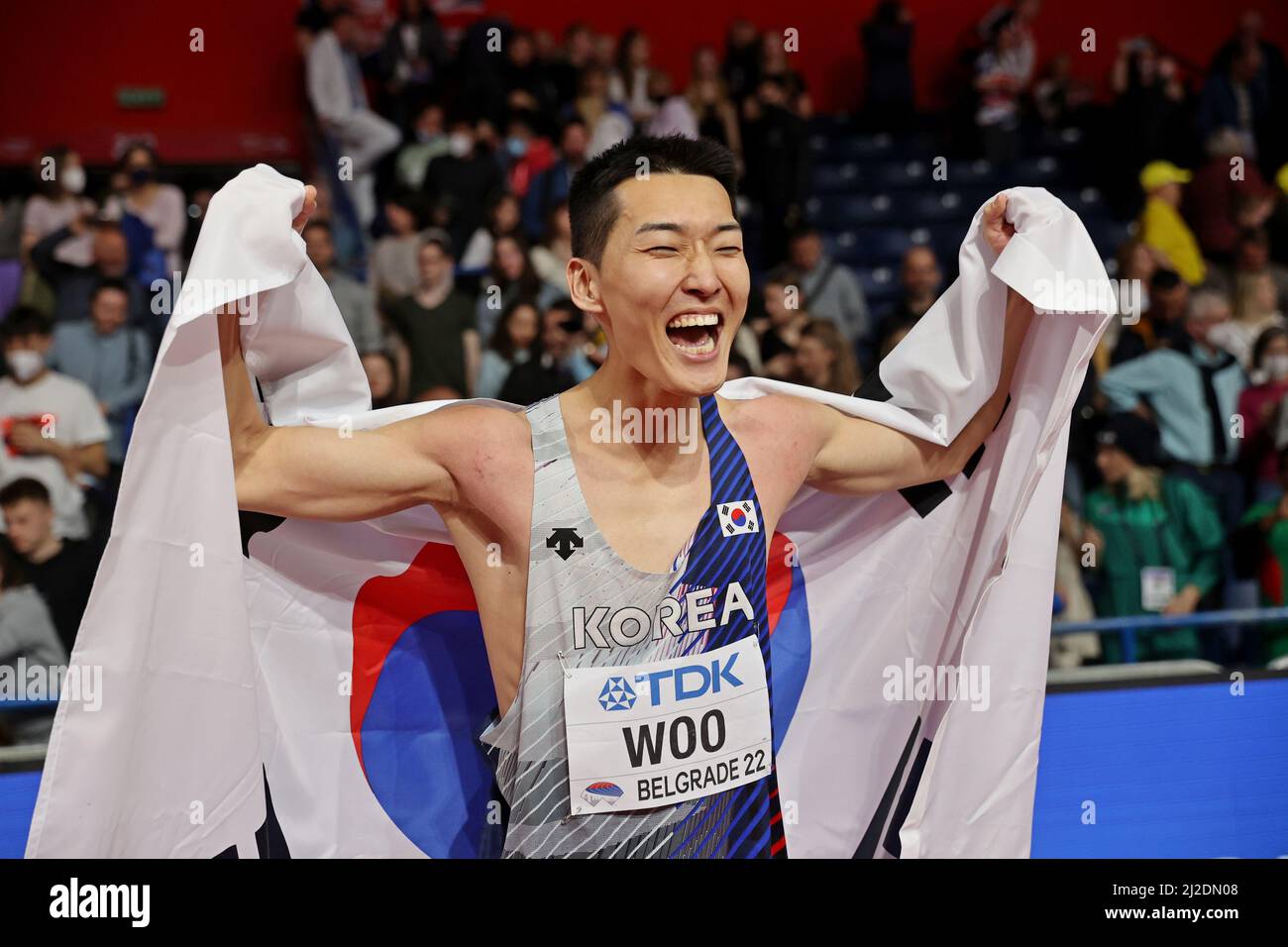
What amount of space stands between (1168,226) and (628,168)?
677 cm

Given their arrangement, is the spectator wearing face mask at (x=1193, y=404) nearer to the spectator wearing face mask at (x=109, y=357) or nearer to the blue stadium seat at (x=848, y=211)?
the blue stadium seat at (x=848, y=211)

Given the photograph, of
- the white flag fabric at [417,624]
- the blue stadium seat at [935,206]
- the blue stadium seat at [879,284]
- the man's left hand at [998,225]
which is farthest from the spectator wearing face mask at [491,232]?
the man's left hand at [998,225]

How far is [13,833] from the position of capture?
3447 mm

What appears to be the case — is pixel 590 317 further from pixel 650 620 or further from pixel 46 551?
pixel 650 620

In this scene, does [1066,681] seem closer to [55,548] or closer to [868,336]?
[55,548]

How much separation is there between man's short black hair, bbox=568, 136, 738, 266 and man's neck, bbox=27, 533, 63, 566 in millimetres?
2753

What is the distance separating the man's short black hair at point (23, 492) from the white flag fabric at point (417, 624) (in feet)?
7.17

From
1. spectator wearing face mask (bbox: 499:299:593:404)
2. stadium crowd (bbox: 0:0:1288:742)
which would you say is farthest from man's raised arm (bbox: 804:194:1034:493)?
spectator wearing face mask (bbox: 499:299:593:404)

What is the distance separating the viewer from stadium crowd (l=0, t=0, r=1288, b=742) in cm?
611

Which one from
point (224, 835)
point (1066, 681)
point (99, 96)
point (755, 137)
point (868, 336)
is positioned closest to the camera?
point (224, 835)

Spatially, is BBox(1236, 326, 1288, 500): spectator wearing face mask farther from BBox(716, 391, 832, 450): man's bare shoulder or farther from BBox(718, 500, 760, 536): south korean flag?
BBox(718, 500, 760, 536): south korean flag

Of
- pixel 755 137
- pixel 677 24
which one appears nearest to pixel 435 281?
pixel 755 137

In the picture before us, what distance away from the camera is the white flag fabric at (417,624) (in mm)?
2682

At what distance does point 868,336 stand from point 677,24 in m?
5.46
